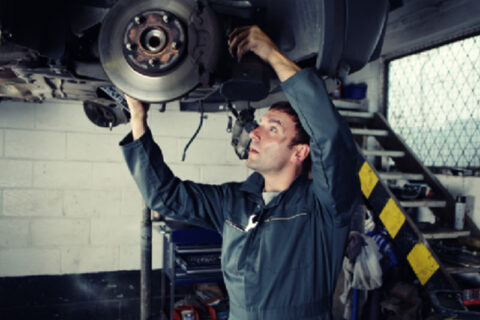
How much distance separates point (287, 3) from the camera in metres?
1.21

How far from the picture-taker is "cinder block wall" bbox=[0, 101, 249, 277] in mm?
2568

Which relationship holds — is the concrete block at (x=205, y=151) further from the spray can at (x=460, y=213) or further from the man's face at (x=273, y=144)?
the spray can at (x=460, y=213)

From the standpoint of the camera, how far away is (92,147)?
2.72 metres

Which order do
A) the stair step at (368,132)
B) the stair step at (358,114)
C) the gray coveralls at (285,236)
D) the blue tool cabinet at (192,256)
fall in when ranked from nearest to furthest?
1. the gray coveralls at (285,236)
2. the blue tool cabinet at (192,256)
3. the stair step at (368,132)
4. the stair step at (358,114)

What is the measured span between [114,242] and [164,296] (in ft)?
1.77

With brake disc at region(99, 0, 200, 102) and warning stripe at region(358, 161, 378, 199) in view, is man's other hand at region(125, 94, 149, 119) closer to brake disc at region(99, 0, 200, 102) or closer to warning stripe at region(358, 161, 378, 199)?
brake disc at region(99, 0, 200, 102)

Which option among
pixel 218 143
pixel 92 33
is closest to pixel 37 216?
pixel 218 143

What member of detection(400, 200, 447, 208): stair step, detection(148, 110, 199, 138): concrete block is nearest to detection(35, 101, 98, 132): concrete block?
detection(148, 110, 199, 138): concrete block

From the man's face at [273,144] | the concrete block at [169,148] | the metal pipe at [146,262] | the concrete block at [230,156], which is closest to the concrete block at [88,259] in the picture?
the metal pipe at [146,262]

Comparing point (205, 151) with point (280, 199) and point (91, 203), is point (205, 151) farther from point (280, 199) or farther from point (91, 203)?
point (280, 199)

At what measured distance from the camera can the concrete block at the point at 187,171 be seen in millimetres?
2914

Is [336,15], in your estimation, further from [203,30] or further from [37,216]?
[37,216]

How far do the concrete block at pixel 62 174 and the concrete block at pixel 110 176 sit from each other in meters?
0.05

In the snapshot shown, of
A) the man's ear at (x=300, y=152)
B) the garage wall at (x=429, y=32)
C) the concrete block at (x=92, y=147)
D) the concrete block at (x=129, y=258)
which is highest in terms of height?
the garage wall at (x=429, y=32)
